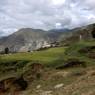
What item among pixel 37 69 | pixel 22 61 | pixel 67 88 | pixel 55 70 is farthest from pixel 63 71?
pixel 22 61

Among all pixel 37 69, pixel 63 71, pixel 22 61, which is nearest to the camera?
pixel 63 71

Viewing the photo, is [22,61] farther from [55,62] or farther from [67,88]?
[67,88]

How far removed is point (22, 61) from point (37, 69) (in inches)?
368

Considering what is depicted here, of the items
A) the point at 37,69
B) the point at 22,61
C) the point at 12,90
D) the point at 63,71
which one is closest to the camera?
the point at 12,90

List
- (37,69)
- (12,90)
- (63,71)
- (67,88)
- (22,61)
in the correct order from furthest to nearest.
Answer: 1. (22,61)
2. (37,69)
3. (63,71)
4. (12,90)
5. (67,88)

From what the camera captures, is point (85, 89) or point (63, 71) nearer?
point (85, 89)

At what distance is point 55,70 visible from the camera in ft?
119

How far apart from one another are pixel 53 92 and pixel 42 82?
4.87 m

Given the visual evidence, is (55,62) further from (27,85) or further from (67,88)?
(67,88)

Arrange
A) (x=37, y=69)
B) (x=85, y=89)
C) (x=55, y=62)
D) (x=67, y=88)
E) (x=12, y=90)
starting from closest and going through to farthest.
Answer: (x=85, y=89) < (x=67, y=88) < (x=12, y=90) < (x=37, y=69) < (x=55, y=62)

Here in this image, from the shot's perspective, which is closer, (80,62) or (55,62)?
(80,62)

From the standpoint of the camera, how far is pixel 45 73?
35250 millimetres

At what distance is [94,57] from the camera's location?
42.4m

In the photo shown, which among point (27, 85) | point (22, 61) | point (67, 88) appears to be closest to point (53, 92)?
point (67, 88)
